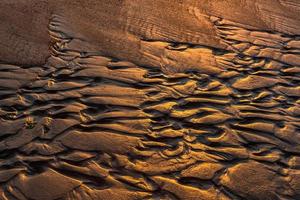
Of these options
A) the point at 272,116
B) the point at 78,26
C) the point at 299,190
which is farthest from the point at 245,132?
the point at 78,26

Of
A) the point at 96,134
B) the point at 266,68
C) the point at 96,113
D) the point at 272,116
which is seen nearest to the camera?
the point at 96,134

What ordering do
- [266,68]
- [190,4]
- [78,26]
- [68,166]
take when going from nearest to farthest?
1. [68,166]
2. [266,68]
3. [78,26]
4. [190,4]

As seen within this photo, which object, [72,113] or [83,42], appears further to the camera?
[83,42]

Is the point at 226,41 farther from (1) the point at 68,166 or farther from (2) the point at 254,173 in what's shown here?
(1) the point at 68,166

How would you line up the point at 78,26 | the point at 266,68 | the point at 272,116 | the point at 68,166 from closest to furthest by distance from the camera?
1. the point at 68,166
2. the point at 272,116
3. the point at 266,68
4. the point at 78,26

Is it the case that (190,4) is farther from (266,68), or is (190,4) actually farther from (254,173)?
(254,173)

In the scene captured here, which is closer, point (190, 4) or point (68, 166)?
point (68, 166)

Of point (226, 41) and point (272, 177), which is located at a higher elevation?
point (226, 41)

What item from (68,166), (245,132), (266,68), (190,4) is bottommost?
(68,166)

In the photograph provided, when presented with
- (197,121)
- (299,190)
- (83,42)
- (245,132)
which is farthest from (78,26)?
(299,190)
